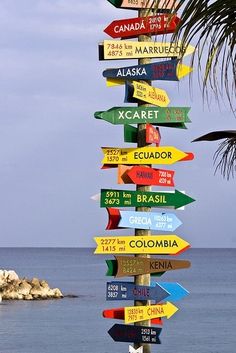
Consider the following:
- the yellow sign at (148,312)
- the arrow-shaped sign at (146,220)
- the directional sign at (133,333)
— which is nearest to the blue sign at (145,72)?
the arrow-shaped sign at (146,220)

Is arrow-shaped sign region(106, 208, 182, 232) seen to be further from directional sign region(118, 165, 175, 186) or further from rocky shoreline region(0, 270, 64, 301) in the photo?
rocky shoreline region(0, 270, 64, 301)

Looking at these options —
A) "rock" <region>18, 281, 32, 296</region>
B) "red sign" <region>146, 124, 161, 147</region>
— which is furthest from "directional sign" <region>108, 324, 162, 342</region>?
"rock" <region>18, 281, 32, 296</region>

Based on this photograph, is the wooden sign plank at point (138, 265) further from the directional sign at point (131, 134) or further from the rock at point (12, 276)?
the rock at point (12, 276)

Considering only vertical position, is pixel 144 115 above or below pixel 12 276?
above

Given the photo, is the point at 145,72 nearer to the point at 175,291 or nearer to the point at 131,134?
the point at 131,134

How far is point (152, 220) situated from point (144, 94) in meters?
2.07

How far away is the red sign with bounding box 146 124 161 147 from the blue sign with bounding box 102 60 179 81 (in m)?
0.80

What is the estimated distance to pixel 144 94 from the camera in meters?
15.3

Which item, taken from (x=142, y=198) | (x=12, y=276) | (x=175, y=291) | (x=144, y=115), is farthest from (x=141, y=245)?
(x=12, y=276)

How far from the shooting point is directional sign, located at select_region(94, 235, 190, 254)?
49.5 ft

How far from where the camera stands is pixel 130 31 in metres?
15.4

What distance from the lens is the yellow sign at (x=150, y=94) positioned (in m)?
15.2

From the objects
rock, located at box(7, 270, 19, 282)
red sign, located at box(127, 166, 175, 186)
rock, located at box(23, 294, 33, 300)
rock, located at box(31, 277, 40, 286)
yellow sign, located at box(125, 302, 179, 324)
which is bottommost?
rock, located at box(23, 294, 33, 300)

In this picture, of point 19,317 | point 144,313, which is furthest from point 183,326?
point 144,313
